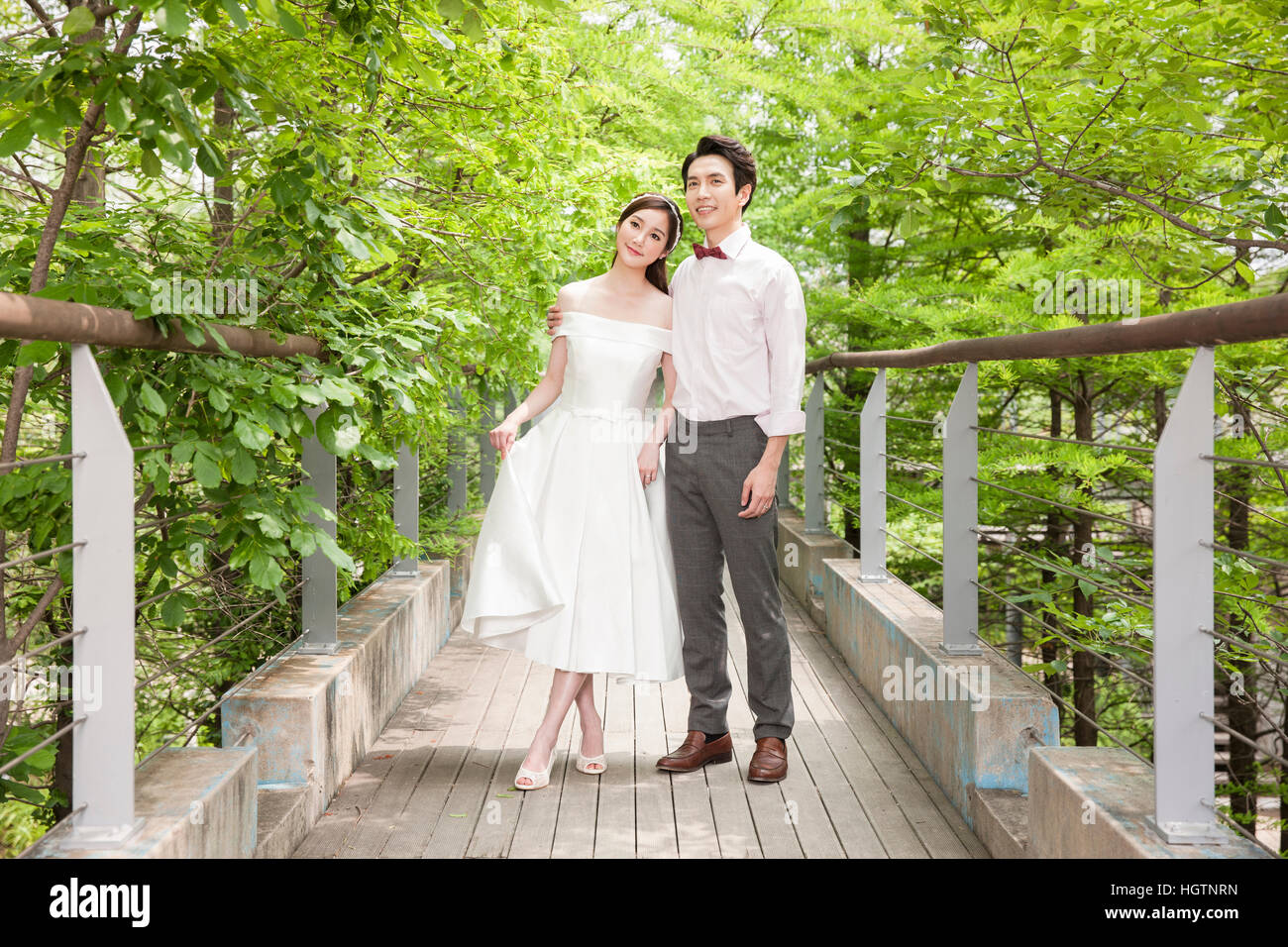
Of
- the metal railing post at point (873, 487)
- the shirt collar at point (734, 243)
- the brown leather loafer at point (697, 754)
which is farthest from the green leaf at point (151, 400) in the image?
the metal railing post at point (873, 487)

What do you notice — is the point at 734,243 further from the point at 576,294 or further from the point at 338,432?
the point at 338,432

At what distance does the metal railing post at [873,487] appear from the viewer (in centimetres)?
459

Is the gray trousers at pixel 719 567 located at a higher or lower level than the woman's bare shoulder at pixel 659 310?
lower

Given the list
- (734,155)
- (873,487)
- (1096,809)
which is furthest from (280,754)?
(873,487)

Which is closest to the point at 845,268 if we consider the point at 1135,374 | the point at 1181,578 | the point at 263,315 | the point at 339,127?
the point at 1135,374

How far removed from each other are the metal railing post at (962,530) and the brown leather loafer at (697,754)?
0.76 m

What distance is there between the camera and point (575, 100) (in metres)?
4.47

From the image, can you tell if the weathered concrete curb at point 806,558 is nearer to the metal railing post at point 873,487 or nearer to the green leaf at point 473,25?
the metal railing post at point 873,487

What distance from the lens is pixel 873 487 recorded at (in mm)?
4633

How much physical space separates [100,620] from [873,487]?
128 inches

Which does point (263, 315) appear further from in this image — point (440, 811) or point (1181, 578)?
point (1181, 578)

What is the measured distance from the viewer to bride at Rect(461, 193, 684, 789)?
328cm

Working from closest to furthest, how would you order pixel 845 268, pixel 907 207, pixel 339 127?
pixel 339 127 → pixel 907 207 → pixel 845 268
